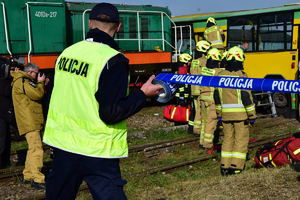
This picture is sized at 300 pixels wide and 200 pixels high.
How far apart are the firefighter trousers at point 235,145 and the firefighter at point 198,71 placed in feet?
7.73

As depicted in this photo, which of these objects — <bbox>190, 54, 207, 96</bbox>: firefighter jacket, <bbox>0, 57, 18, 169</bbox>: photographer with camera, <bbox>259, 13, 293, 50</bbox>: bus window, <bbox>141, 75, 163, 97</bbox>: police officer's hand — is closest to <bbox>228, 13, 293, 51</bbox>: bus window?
<bbox>259, 13, 293, 50</bbox>: bus window

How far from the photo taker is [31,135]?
16.9ft

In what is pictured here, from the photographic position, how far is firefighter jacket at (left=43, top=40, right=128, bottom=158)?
238 cm

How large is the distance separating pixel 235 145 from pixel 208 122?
1857mm

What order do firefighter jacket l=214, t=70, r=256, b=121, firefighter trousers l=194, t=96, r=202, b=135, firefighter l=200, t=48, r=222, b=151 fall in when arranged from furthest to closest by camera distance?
1. firefighter trousers l=194, t=96, r=202, b=135
2. firefighter l=200, t=48, r=222, b=151
3. firefighter jacket l=214, t=70, r=256, b=121

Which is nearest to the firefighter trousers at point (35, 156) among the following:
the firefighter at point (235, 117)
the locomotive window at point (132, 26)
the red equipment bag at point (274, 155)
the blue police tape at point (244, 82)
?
the blue police tape at point (244, 82)

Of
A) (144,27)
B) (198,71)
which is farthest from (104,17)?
(144,27)

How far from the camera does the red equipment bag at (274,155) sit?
17.9ft

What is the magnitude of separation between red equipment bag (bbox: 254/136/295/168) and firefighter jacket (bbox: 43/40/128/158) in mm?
3780

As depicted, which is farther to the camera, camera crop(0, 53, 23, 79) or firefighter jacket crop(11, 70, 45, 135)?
camera crop(0, 53, 23, 79)

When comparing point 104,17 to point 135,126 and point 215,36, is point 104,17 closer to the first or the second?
point 215,36

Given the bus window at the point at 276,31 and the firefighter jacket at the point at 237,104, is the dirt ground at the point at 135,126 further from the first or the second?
the firefighter jacket at the point at 237,104

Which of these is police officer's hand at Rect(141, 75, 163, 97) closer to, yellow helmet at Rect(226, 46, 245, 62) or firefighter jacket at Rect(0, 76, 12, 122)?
yellow helmet at Rect(226, 46, 245, 62)

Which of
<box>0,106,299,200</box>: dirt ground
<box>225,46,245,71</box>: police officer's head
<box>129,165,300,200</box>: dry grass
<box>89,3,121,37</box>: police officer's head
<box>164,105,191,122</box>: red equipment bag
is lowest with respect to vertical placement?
<box>0,106,299,200</box>: dirt ground
